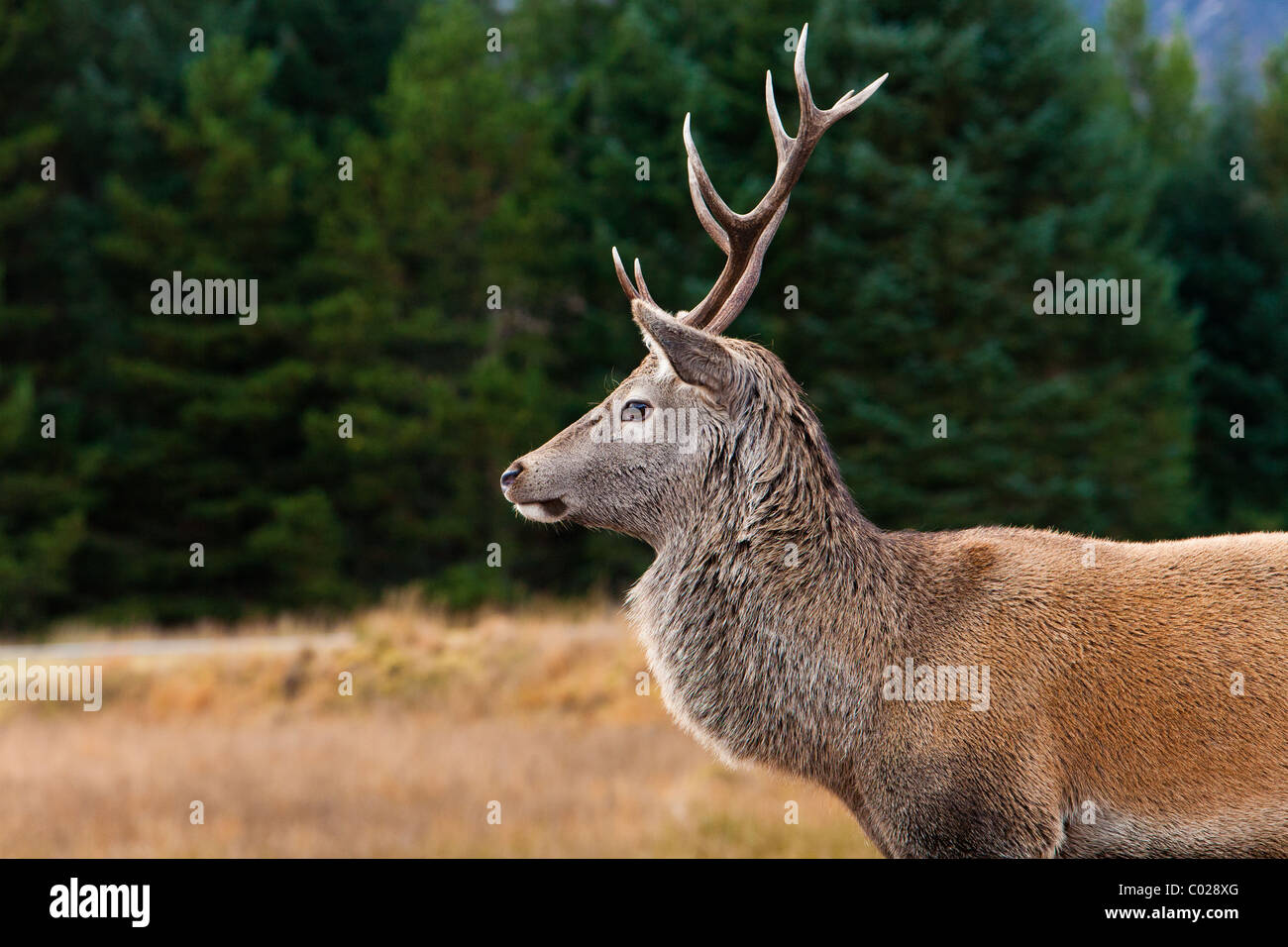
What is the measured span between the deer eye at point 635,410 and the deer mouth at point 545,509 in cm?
40

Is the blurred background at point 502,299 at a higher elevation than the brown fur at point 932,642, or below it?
higher

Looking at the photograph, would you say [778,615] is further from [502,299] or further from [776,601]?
[502,299]

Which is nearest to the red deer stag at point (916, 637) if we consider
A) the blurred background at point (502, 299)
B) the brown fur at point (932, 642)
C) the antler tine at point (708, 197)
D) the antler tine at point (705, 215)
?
the brown fur at point (932, 642)

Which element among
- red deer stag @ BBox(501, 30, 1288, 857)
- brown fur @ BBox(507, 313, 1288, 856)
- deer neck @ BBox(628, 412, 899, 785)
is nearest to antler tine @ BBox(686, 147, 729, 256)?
red deer stag @ BBox(501, 30, 1288, 857)

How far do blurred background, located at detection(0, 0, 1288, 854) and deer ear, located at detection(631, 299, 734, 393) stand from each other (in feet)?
51.5

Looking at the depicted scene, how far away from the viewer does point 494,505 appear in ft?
86.6

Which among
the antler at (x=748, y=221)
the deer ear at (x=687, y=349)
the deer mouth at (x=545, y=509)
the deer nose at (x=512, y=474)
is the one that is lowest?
the deer mouth at (x=545, y=509)

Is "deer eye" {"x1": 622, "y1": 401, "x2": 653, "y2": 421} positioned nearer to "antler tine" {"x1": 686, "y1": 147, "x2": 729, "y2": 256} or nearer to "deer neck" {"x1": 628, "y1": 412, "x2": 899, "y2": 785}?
"deer neck" {"x1": 628, "y1": 412, "x2": 899, "y2": 785}

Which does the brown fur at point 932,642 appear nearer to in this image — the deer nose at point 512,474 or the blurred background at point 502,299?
the deer nose at point 512,474

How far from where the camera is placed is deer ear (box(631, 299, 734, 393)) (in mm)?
4254

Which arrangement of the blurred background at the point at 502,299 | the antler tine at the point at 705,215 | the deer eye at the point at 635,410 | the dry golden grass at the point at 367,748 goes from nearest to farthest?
the deer eye at the point at 635,410 < the antler tine at the point at 705,215 < the dry golden grass at the point at 367,748 < the blurred background at the point at 502,299

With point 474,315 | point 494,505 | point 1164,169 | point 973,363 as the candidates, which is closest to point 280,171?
point 474,315

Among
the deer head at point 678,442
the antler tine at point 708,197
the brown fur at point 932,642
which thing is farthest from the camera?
the antler tine at point 708,197

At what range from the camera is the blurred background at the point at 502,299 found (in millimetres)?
23750
